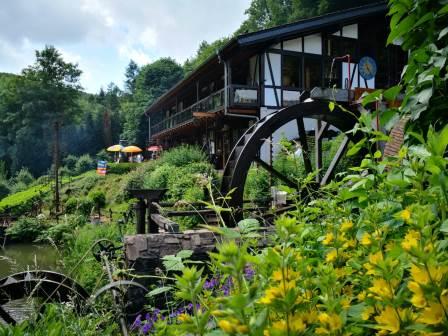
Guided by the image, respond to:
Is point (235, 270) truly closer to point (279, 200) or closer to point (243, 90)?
point (279, 200)

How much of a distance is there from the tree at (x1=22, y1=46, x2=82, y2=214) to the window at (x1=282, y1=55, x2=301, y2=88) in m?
35.8

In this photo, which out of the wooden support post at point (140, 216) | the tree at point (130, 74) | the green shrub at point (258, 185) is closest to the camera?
the wooden support post at point (140, 216)

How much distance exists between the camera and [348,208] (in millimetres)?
1185

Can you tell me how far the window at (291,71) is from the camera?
15.8m

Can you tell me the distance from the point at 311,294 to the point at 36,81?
5145cm

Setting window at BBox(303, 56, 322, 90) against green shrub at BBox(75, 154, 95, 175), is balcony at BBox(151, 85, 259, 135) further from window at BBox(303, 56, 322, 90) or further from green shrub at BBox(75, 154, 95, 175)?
green shrub at BBox(75, 154, 95, 175)

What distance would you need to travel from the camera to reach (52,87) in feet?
152

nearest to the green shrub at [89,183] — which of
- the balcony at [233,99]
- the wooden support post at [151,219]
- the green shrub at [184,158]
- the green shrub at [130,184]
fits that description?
the green shrub at [130,184]

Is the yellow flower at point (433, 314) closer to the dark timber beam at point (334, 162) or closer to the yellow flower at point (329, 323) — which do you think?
the yellow flower at point (329, 323)

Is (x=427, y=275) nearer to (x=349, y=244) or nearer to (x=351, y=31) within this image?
(x=349, y=244)

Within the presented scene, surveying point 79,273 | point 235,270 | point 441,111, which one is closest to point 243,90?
point 79,273

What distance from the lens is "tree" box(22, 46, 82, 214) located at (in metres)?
45.7

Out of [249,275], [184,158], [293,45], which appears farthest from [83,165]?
[249,275]

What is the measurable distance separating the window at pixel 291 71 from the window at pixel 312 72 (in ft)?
1.13
